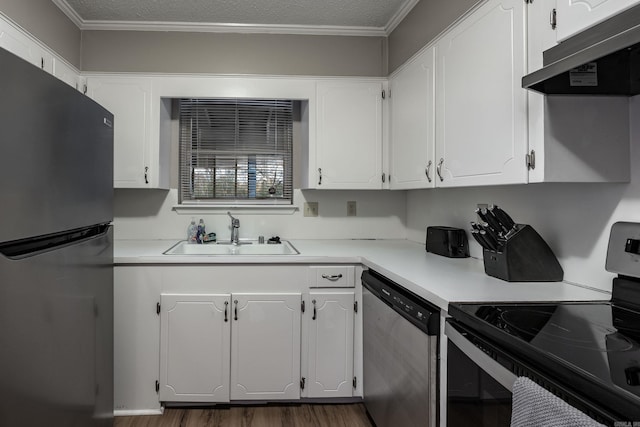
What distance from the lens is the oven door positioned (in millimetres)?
952

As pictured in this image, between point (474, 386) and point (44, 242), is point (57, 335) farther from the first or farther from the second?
point (474, 386)

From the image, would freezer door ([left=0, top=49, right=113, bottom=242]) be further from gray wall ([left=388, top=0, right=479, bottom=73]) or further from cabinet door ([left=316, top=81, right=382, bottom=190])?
gray wall ([left=388, top=0, right=479, bottom=73])

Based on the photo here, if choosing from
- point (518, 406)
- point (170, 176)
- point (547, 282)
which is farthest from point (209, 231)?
point (518, 406)

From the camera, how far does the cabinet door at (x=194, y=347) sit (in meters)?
2.17

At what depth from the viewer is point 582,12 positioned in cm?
108

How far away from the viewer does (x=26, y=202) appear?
107 centimetres

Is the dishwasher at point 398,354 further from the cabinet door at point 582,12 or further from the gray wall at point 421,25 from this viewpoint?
the gray wall at point 421,25

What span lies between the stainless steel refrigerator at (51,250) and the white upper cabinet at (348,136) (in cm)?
137

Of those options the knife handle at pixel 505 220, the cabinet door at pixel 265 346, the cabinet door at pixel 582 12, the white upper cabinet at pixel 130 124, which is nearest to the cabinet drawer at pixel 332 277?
the cabinet door at pixel 265 346

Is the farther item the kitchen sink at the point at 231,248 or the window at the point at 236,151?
the window at the point at 236,151

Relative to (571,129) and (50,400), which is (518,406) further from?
(50,400)

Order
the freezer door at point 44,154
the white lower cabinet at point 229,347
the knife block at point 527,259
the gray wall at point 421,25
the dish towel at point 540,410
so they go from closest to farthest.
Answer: the dish towel at point 540,410
the freezer door at point 44,154
the knife block at point 527,259
the gray wall at point 421,25
the white lower cabinet at point 229,347

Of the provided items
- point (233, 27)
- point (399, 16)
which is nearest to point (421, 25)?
point (399, 16)

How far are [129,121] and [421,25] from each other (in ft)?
6.22
